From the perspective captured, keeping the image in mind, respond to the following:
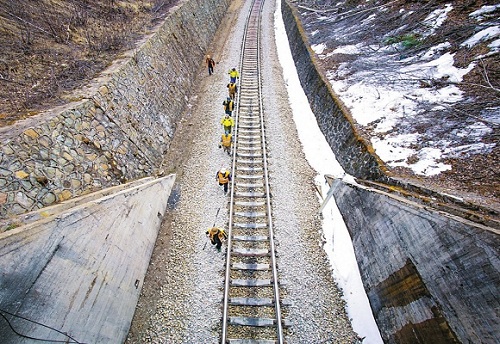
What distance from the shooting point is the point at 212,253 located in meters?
8.11

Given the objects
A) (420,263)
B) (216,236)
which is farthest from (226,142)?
(420,263)

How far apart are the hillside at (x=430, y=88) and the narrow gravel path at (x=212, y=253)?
10.7 ft

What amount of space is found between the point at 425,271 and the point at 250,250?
14.6ft

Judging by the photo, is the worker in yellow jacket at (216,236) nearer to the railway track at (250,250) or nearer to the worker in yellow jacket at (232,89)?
the railway track at (250,250)

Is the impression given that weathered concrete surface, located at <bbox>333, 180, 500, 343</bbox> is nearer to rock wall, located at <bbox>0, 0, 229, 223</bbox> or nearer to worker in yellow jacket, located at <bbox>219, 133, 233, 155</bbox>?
worker in yellow jacket, located at <bbox>219, 133, 233, 155</bbox>

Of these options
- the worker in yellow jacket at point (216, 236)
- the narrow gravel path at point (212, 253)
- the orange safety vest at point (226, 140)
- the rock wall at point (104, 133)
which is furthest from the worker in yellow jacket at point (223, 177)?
the rock wall at point (104, 133)

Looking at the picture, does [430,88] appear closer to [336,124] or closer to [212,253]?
[336,124]

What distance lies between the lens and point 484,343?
14.6ft

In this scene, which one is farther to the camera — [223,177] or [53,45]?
[53,45]

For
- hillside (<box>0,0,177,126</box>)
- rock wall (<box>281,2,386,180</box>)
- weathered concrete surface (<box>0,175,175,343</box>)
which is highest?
hillside (<box>0,0,177,126</box>)

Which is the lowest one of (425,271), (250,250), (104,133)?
(250,250)

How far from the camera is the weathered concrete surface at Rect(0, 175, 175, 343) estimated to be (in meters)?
4.56

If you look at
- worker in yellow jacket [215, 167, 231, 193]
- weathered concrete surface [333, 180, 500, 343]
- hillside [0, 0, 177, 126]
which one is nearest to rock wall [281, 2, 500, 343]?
weathered concrete surface [333, 180, 500, 343]

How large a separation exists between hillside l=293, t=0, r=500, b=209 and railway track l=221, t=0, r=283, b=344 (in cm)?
422
